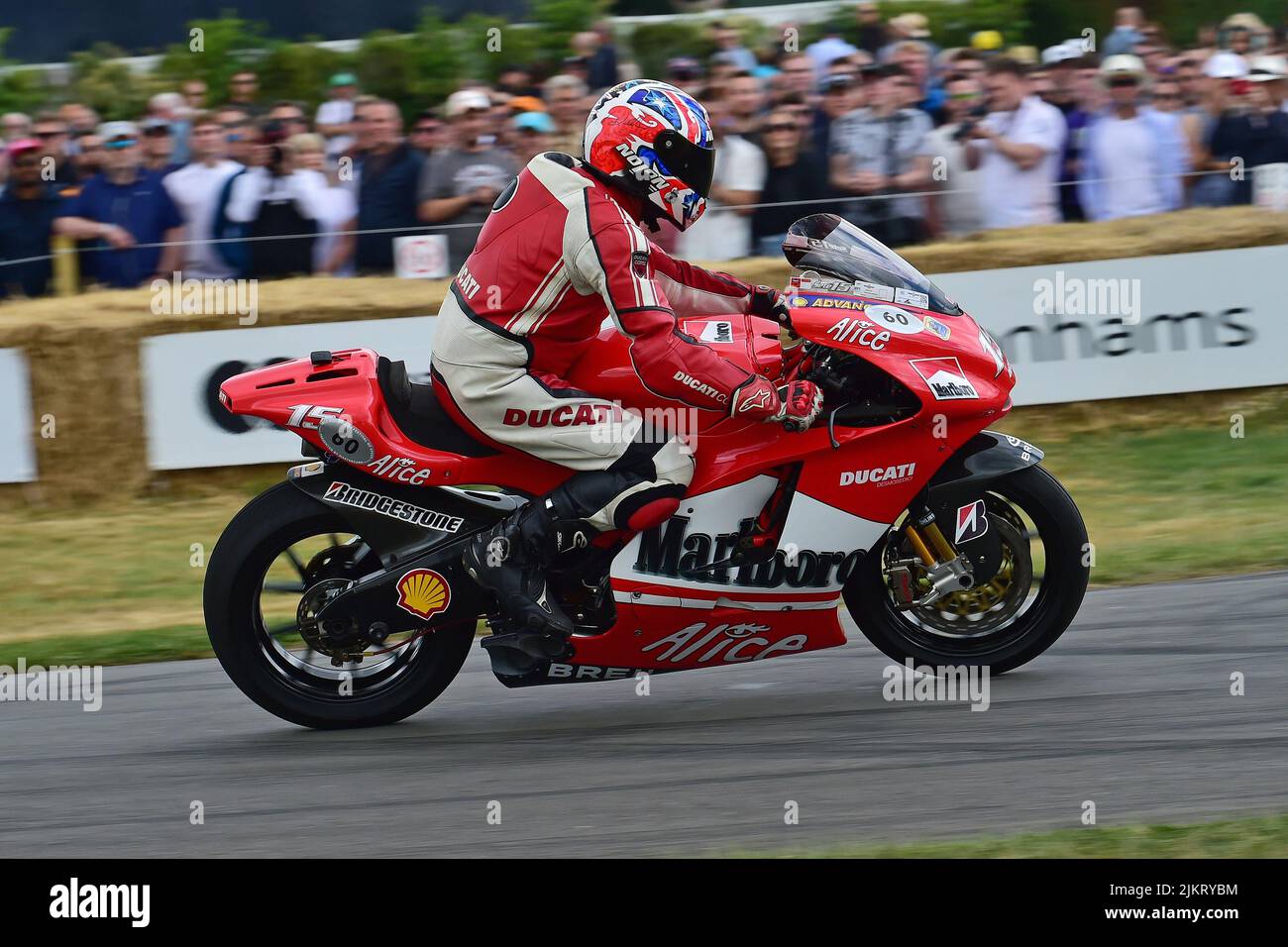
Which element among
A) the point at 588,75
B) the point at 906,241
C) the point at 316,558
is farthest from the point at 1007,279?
the point at 316,558

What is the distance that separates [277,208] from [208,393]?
116cm

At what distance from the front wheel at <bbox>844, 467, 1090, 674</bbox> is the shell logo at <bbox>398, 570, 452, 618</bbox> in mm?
1296

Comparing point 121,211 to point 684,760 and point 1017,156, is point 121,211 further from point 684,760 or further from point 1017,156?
point 684,760

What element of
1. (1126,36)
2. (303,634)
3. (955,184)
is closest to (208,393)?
(303,634)

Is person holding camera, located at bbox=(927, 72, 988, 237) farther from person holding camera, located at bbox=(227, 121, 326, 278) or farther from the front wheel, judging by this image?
the front wheel

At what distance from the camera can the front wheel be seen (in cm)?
549

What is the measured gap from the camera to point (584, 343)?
5359mm

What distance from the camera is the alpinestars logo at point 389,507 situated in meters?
5.35

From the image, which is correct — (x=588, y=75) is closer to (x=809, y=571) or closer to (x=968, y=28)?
(x=968, y=28)

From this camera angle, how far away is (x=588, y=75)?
11477 mm

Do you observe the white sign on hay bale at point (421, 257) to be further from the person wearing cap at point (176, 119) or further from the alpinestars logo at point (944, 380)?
the alpinestars logo at point (944, 380)

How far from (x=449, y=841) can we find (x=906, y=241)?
18.5 ft

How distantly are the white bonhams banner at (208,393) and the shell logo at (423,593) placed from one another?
3.89m

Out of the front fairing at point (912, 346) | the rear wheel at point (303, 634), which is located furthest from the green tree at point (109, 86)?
the front fairing at point (912, 346)
